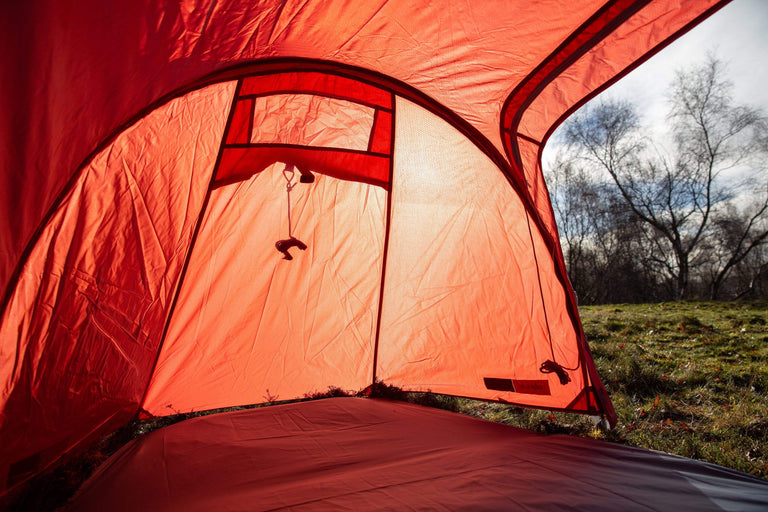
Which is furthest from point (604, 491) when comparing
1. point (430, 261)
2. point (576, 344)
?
point (430, 261)

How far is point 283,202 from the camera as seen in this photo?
8.42 ft

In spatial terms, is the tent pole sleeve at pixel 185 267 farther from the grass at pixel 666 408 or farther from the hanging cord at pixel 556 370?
the hanging cord at pixel 556 370

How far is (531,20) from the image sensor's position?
65.4 inches

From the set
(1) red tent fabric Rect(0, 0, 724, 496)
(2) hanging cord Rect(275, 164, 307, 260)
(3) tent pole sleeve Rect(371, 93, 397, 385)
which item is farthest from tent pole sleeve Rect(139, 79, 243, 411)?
(3) tent pole sleeve Rect(371, 93, 397, 385)

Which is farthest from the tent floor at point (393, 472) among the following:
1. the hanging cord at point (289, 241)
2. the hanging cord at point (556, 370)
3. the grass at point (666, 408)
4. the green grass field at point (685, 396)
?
the hanging cord at point (289, 241)

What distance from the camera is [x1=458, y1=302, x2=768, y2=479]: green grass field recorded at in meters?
2.14

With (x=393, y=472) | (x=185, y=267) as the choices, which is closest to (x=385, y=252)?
(x=185, y=267)

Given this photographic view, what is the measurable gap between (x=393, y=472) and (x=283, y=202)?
1.72m

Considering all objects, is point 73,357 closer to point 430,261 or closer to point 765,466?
point 430,261

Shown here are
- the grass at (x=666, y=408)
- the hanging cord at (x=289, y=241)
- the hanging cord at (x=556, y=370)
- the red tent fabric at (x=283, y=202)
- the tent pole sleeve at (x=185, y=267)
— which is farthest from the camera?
the hanging cord at (x=289, y=241)

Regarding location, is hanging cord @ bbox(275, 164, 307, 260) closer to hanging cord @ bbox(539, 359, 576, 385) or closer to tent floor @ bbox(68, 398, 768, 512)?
tent floor @ bbox(68, 398, 768, 512)

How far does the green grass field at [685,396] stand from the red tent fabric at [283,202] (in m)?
0.53

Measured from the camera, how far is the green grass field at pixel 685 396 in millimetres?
2145

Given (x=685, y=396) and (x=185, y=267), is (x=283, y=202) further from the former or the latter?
(x=685, y=396)
